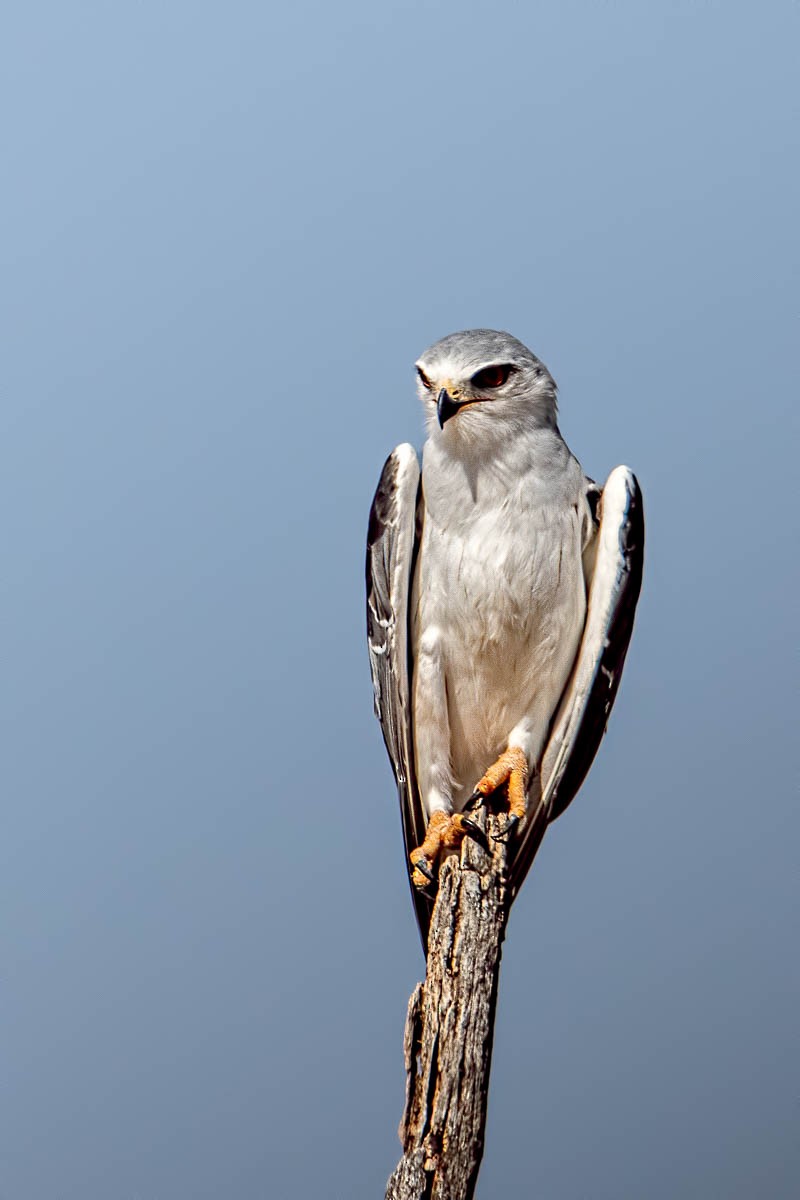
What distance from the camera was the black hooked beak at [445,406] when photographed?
8.96 feet

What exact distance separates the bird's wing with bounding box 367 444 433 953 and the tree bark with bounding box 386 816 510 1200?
12.4 inches

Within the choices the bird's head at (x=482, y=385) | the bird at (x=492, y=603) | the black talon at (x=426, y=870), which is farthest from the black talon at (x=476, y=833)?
the bird's head at (x=482, y=385)

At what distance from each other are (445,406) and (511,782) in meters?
0.99

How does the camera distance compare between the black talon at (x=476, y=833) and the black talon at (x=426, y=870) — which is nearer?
the black talon at (x=476, y=833)

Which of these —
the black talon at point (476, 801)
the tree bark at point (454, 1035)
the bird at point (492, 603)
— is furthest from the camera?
the black talon at point (476, 801)

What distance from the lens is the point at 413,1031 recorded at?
2807mm

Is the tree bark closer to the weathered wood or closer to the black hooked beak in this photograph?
the weathered wood

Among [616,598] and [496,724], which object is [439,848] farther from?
[616,598]

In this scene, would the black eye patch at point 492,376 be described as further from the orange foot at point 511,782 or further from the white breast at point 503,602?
the orange foot at point 511,782

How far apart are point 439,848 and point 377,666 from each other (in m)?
0.50

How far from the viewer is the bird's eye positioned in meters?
2.78

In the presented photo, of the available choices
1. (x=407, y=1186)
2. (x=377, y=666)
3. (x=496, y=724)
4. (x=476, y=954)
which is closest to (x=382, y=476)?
(x=377, y=666)

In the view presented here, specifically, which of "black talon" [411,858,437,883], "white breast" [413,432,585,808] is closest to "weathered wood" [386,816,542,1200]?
"black talon" [411,858,437,883]

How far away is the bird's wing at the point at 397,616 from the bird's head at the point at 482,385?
20cm
